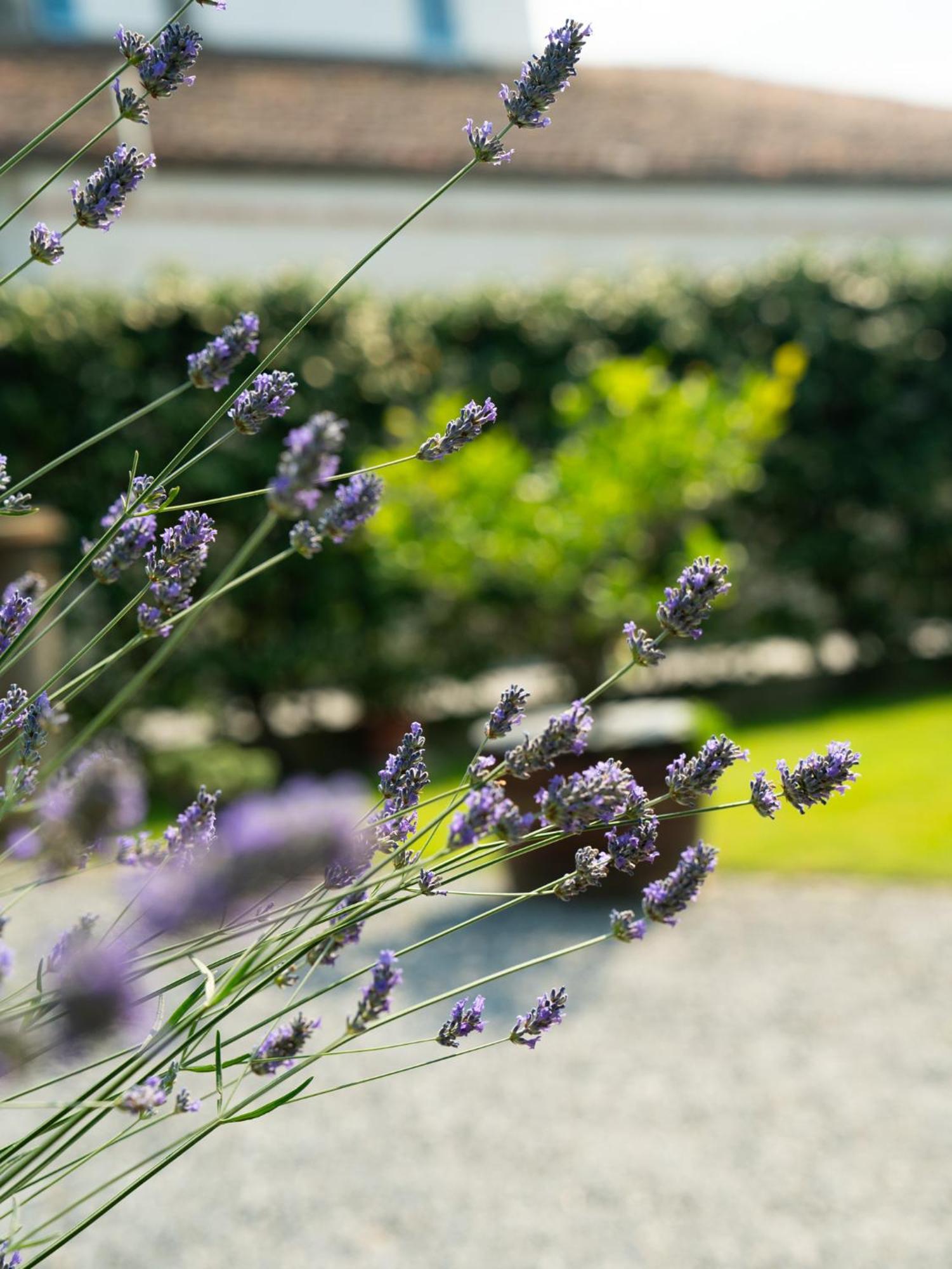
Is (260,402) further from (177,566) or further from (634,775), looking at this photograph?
(634,775)

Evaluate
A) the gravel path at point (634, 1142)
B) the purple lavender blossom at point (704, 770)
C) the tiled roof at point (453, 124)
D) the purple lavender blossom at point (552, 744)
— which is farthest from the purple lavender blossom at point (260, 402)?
the tiled roof at point (453, 124)

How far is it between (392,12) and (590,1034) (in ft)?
46.9

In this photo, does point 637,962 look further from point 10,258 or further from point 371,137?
point 371,137

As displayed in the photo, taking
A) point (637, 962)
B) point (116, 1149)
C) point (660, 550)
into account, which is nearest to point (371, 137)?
point (660, 550)

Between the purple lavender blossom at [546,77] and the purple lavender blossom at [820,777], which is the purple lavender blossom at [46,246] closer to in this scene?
the purple lavender blossom at [546,77]

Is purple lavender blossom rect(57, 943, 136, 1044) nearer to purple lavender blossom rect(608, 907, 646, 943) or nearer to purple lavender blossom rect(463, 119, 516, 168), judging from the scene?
purple lavender blossom rect(608, 907, 646, 943)

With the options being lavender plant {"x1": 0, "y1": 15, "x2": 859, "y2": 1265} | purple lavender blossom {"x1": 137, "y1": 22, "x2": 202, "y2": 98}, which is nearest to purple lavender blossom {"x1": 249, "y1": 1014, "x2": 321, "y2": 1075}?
lavender plant {"x1": 0, "y1": 15, "x2": 859, "y2": 1265}

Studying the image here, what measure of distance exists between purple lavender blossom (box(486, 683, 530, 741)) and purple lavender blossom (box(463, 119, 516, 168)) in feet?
1.63

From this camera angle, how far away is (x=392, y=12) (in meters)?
15.6

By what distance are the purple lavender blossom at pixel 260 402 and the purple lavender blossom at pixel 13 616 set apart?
286 millimetres

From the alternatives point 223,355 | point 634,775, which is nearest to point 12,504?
point 223,355

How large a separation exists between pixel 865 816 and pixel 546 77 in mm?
5645

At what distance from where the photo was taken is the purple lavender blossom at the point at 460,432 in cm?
125

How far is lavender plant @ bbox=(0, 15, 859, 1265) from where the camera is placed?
3.17 ft
